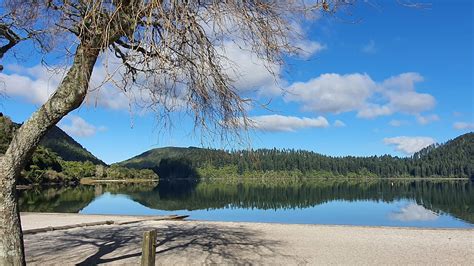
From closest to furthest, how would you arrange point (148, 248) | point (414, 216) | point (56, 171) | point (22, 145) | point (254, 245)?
point (22, 145) → point (148, 248) → point (254, 245) → point (414, 216) → point (56, 171)

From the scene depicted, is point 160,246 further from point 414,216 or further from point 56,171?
point 56,171

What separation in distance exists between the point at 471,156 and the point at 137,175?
148661 mm

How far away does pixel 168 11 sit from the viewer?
3.63 m

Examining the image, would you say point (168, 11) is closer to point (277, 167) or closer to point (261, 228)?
point (261, 228)

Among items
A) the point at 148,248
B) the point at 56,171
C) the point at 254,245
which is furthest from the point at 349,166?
the point at 148,248

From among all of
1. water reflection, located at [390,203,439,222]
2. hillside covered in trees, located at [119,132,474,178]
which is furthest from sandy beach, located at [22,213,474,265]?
hillside covered in trees, located at [119,132,474,178]

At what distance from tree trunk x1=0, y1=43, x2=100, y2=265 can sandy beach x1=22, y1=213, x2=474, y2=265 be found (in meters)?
3.27

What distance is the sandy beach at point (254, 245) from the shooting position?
880 cm

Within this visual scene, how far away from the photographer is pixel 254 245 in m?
10.6

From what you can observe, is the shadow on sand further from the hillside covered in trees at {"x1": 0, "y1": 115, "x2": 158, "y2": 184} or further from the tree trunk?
the hillside covered in trees at {"x1": 0, "y1": 115, "x2": 158, "y2": 184}

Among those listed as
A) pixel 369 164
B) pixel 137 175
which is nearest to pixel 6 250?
pixel 137 175

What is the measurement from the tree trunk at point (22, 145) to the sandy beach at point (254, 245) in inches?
129

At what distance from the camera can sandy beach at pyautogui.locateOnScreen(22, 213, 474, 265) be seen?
8.80 metres

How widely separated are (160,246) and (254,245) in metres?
2.29
